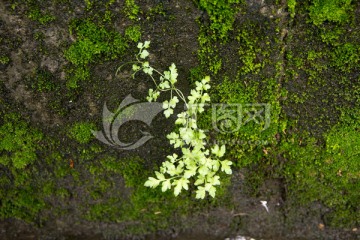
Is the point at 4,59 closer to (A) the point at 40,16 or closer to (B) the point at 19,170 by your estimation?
(A) the point at 40,16

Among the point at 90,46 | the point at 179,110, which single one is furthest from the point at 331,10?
the point at 90,46

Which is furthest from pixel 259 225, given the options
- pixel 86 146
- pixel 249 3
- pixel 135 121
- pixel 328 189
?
pixel 249 3

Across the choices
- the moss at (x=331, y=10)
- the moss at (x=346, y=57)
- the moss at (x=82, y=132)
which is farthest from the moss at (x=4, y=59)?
the moss at (x=346, y=57)

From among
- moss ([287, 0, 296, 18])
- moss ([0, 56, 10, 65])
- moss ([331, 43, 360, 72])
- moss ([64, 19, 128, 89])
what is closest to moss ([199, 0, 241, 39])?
moss ([287, 0, 296, 18])

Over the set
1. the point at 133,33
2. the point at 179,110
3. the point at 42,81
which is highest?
the point at 133,33

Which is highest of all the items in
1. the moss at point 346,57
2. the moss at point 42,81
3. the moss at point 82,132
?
the moss at point 346,57

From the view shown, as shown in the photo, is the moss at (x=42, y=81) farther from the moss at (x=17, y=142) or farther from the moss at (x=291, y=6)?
the moss at (x=291, y=6)

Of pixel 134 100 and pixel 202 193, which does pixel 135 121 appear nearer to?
pixel 134 100

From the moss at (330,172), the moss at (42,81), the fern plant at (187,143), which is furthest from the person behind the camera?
the moss at (330,172)
